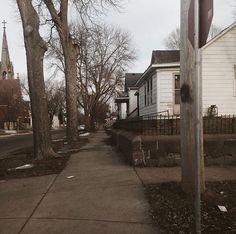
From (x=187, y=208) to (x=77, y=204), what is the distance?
1.78m

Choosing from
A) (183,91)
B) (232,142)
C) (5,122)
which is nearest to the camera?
(183,91)

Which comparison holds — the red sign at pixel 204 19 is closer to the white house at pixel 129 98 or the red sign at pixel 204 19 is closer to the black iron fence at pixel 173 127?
the black iron fence at pixel 173 127

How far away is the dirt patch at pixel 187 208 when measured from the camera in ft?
18.5

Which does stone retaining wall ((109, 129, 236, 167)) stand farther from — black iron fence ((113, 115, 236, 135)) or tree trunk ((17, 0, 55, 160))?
tree trunk ((17, 0, 55, 160))

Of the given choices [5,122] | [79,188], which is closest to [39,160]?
[79,188]

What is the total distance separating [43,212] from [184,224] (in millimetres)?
2165

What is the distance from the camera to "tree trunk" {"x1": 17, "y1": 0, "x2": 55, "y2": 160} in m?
13.6

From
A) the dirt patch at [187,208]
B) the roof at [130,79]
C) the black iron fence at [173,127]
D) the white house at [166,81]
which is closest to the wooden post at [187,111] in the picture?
the dirt patch at [187,208]

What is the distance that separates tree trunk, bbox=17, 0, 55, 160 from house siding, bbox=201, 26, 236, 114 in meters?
6.97

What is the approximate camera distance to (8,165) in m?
12.9

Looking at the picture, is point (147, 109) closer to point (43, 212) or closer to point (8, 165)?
point (8, 165)

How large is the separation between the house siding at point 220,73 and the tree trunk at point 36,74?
6.97 meters

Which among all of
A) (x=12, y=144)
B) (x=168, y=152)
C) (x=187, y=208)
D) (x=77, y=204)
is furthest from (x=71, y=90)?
(x=187, y=208)

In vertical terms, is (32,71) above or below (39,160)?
above
